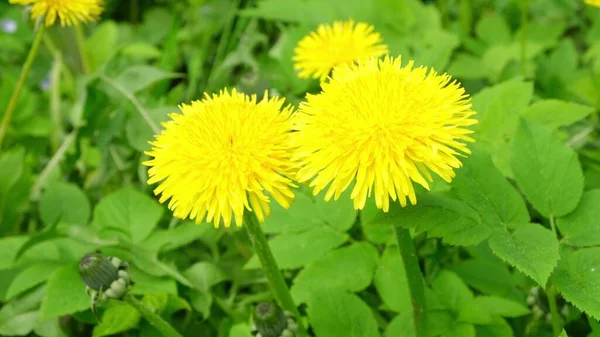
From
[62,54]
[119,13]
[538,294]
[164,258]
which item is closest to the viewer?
[538,294]

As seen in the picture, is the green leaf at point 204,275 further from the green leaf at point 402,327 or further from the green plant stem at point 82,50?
the green plant stem at point 82,50

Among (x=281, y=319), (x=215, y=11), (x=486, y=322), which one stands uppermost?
(x=215, y=11)

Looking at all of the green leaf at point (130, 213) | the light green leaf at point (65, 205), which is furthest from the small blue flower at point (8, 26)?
the green leaf at point (130, 213)

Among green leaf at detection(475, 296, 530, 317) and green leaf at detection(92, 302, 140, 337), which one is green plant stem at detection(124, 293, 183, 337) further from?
green leaf at detection(475, 296, 530, 317)

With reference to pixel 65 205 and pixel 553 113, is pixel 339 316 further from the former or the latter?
pixel 65 205

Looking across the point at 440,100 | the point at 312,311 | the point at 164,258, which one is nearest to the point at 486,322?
the point at 312,311

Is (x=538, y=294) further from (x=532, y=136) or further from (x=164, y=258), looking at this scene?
(x=164, y=258)
